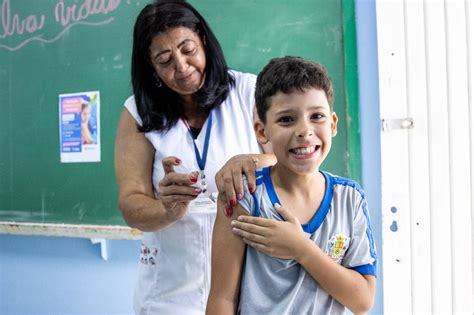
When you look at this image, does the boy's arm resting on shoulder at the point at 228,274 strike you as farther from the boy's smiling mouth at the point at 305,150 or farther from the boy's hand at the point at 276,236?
the boy's smiling mouth at the point at 305,150

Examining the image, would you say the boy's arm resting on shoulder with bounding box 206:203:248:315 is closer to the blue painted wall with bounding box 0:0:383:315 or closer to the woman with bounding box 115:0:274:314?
the woman with bounding box 115:0:274:314

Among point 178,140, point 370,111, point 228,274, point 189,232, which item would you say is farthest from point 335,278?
point 370,111

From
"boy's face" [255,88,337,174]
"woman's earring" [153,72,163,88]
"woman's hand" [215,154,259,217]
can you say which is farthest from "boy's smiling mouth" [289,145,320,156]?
"woman's earring" [153,72,163,88]

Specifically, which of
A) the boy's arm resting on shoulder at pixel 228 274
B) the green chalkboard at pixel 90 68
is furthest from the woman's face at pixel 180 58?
the green chalkboard at pixel 90 68

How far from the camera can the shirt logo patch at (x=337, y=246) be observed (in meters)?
1.09

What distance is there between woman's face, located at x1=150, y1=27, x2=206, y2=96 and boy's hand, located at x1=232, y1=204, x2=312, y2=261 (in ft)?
1.91

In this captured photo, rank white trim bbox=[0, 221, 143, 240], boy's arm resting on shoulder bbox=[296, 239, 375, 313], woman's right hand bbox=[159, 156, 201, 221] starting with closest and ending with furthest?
1. boy's arm resting on shoulder bbox=[296, 239, 375, 313]
2. woman's right hand bbox=[159, 156, 201, 221]
3. white trim bbox=[0, 221, 143, 240]

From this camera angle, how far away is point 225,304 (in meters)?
1.08

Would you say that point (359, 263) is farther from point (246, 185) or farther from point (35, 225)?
point (35, 225)

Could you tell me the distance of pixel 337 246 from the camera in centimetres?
109

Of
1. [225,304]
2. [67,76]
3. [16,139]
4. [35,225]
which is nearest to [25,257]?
[35,225]

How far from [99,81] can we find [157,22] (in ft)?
4.44

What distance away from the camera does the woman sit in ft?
4.85

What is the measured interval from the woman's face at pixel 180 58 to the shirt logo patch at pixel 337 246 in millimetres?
663
